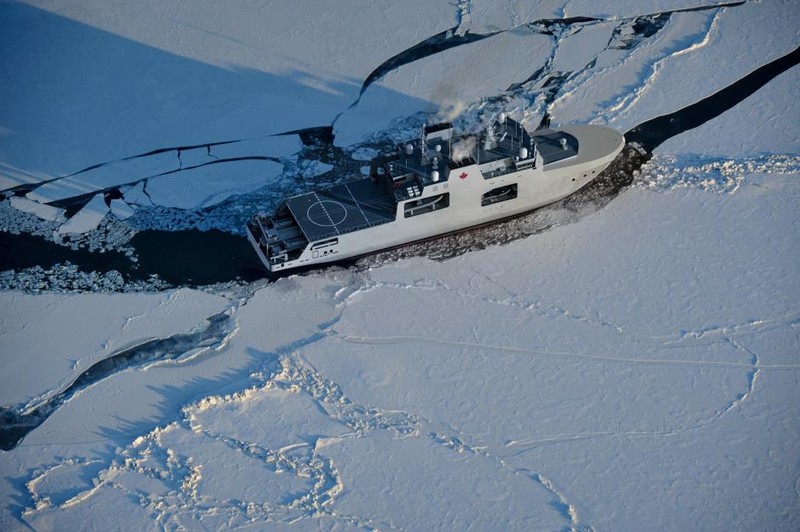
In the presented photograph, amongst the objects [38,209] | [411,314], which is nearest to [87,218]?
[38,209]

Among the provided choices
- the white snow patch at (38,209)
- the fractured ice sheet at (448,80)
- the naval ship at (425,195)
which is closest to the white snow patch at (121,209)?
the white snow patch at (38,209)

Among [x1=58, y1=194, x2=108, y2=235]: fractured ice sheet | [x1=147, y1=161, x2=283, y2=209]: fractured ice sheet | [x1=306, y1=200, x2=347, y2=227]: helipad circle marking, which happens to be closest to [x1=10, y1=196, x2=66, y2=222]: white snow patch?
[x1=58, y1=194, x2=108, y2=235]: fractured ice sheet

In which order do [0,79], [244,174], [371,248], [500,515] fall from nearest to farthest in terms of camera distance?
[500,515] < [371,248] < [244,174] < [0,79]

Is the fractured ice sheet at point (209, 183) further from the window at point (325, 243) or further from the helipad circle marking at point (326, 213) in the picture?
the window at point (325, 243)

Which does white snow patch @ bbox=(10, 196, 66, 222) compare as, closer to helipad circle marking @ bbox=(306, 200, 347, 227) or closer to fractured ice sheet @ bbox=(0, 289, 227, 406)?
fractured ice sheet @ bbox=(0, 289, 227, 406)

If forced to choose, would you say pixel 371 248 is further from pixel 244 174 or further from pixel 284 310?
pixel 244 174

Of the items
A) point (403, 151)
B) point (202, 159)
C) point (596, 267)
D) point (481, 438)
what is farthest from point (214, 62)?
point (481, 438)
